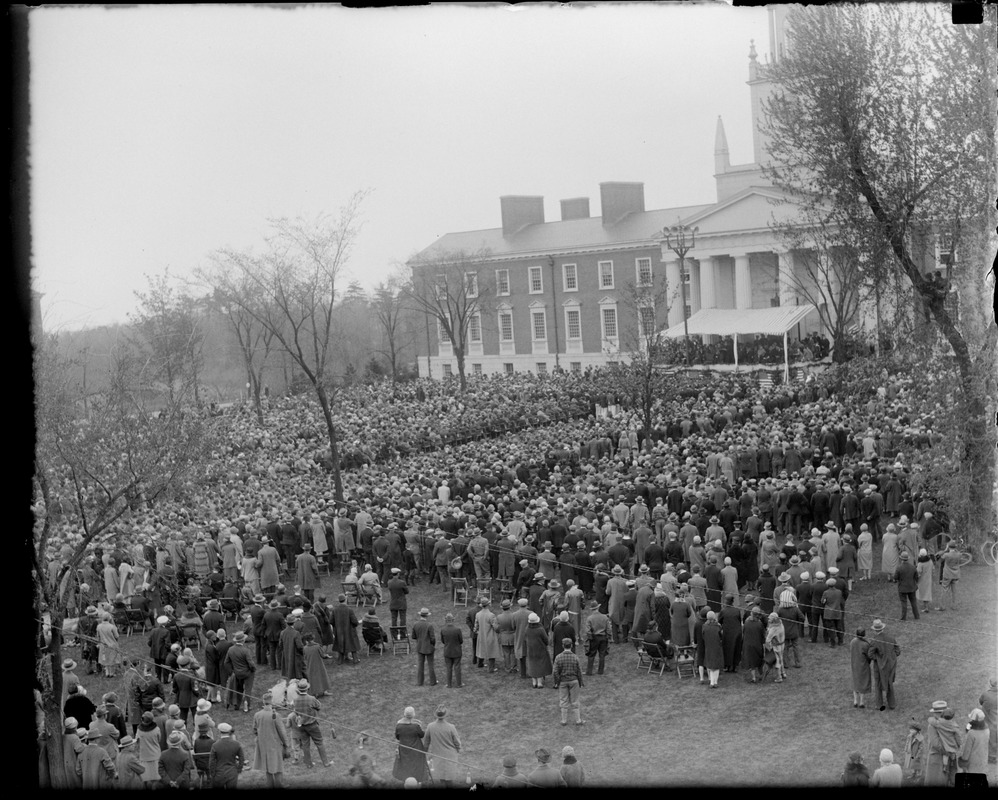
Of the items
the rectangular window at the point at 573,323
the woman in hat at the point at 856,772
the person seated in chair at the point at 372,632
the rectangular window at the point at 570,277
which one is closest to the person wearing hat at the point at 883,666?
the woman in hat at the point at 856,772

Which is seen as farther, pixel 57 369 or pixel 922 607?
pixel 922 607

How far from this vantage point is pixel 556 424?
119ft

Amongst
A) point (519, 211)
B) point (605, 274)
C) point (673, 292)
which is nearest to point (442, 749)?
point (673, 292)

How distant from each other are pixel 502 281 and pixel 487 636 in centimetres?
5071

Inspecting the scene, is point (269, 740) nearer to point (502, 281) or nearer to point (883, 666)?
point (883, 666)

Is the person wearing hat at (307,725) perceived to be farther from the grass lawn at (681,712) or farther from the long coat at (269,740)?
the long coat at (269,740)

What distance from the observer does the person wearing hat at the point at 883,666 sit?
43.6ft

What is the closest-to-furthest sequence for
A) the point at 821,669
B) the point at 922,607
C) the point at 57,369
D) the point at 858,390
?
1. the point at 57,369
2. the point at 821,669
3. the point at 922,607
4. the point at 858,390

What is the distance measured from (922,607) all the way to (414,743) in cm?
948

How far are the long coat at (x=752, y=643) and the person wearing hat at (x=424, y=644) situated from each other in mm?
4423

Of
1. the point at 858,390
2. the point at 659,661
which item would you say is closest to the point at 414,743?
the point at 659,661

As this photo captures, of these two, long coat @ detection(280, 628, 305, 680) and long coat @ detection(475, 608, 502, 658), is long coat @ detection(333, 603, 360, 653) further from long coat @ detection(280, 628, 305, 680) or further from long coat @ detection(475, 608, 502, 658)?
long coat @ detection(475, 608, 502, 658)

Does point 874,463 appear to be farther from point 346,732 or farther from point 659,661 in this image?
point 346,732

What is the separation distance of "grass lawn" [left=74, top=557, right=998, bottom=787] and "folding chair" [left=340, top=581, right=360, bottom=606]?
2015 mm
